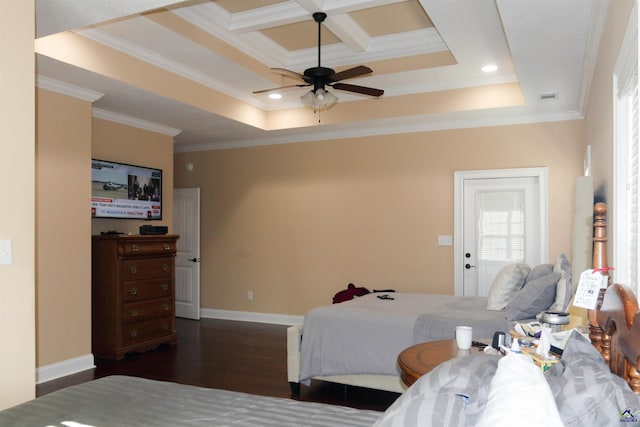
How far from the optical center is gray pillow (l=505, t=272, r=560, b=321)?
11.4 feet

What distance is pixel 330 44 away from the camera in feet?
16.8

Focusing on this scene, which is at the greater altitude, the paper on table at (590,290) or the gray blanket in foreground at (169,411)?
the paper on table at (590,290)

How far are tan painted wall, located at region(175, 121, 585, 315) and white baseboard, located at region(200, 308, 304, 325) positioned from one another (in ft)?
0.24

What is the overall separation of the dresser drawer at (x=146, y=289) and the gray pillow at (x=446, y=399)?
452 cm

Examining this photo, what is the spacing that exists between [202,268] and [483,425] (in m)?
6.95

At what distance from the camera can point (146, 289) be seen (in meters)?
5.49

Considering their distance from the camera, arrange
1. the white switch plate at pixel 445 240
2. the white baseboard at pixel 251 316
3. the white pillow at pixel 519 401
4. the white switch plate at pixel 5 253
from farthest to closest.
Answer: the white baseboard at pixel 251 316
the white switch plate at pixel 445 240
the white switch plate at pixel 5 253
the white pillow at pixel 519 401

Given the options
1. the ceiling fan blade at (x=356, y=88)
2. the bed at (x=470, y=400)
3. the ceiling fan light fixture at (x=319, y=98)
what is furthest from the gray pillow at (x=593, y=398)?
the ceiling fan blade at (x=356, y=88)

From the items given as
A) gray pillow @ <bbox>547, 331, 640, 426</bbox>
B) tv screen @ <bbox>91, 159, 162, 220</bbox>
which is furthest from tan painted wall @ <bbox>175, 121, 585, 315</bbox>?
gray pillow @ <bbox>547, 331, 640, 426</bbox>

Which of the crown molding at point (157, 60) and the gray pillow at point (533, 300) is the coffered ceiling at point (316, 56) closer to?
the crown molding at point (157, 60)

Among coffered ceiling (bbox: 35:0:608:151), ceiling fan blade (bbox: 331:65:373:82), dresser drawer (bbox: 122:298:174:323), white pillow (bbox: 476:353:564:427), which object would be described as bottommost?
dresser drawer (bbox: 122:298:174:323)

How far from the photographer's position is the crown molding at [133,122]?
544 centimetres

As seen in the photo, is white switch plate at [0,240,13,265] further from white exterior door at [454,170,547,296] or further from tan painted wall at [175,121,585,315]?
white exterior door at [454,170,547,296]

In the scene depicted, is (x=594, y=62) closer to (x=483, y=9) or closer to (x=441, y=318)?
(x=483, y=9)
